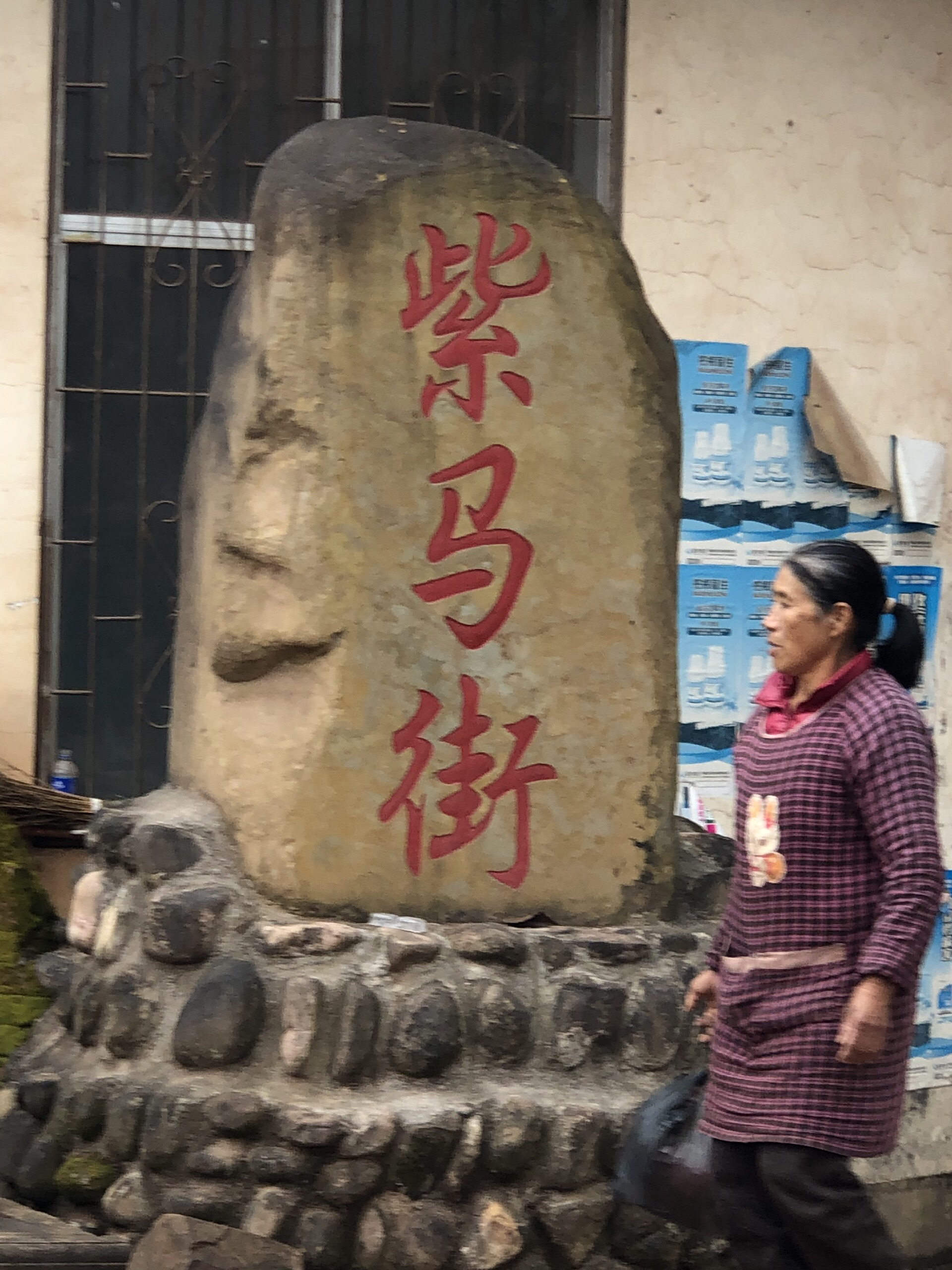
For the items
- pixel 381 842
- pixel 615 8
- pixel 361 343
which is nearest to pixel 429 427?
pixel 361 343

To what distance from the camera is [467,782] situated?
11.3 ft

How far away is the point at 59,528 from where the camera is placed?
4.84m

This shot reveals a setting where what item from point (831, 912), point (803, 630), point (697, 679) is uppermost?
point (803, 630)

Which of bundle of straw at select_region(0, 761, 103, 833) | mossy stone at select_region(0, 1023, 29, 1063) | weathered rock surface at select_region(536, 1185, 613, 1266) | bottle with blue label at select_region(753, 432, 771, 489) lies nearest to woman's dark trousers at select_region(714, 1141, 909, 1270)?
weathered rock surface at select_region(536, 1185, 613, 1266)

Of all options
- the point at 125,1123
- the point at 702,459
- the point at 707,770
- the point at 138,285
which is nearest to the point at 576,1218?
the point at 125,1123

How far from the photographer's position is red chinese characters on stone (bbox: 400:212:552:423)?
346 centimetres

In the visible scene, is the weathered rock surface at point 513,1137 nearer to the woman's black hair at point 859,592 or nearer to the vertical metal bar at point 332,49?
the woman's black hair at point 859,592

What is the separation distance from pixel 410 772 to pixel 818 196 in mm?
2748

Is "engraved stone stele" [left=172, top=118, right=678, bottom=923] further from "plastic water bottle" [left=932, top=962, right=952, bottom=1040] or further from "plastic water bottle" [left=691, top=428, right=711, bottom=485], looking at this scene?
"plastic water bottle" [left=932, top=962, right=952, bottom=1040]

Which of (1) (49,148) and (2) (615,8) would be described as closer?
(1) (49,148)

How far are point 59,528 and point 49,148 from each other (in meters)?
1.09

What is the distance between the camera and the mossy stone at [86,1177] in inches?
128

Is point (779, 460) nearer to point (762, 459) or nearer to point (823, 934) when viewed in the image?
point (762, 459)

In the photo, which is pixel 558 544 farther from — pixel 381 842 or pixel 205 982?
pixel 205 982
